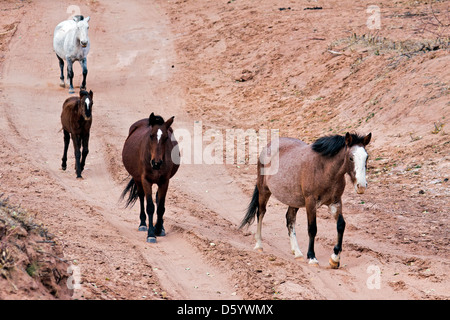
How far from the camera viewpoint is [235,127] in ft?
62.6

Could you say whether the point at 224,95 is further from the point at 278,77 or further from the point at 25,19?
the point at 25,19

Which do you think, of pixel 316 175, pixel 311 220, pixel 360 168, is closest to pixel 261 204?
pixel 311 220

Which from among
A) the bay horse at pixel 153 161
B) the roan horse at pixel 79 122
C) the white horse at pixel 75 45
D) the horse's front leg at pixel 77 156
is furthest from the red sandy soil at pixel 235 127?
the white horse at pixel 75 45

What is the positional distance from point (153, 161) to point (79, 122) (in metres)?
5.14

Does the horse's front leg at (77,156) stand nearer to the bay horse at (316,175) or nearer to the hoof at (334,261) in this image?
the bay horse at (316,175)

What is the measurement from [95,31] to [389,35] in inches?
611

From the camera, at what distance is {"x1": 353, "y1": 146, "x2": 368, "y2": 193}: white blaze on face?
27.7 ft

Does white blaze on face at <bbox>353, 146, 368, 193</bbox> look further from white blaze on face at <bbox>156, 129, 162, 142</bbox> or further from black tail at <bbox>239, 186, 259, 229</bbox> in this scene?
white blaze on face at <bbox>156, 129, 162, 142</bbox>

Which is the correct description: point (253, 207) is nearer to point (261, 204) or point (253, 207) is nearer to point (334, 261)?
point (261, 204)

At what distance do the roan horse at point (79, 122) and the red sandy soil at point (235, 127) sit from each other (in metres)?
0.62

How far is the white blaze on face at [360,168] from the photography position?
8430mm

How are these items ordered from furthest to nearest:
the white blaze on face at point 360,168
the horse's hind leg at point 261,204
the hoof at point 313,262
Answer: the horse's hind leg at point 261,204 < the hoof at point 313,262 < the white blaze on face at point 360,168

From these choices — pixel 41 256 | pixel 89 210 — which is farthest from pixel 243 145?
pixel 41 256

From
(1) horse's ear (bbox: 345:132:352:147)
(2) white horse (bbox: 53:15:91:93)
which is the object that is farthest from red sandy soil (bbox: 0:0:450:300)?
(1) horse's ear (bbox: 345:132:352:147)
